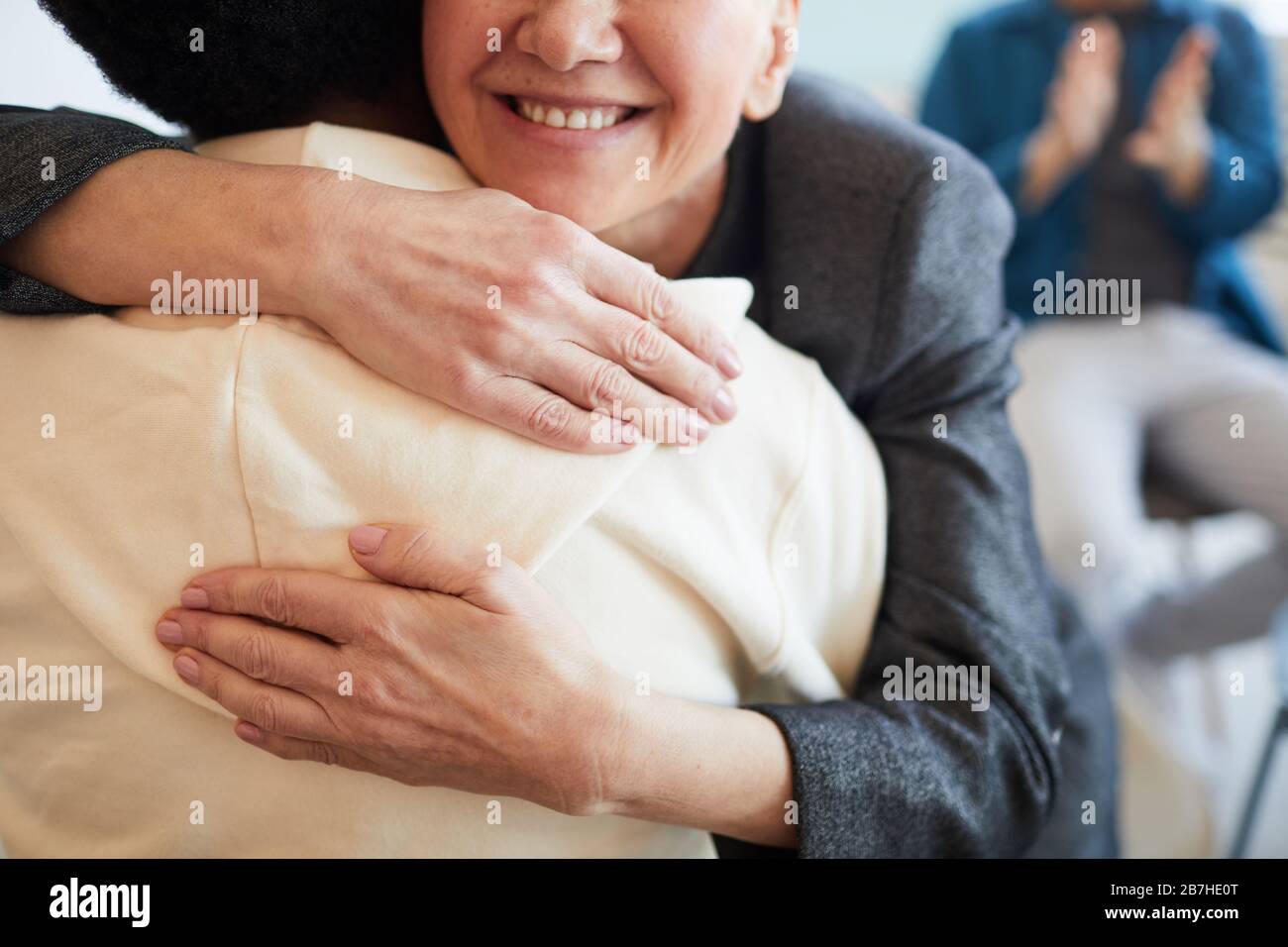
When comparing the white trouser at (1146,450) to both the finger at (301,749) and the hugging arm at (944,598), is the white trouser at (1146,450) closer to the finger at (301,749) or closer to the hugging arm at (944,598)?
the hugging arm at (944,598)

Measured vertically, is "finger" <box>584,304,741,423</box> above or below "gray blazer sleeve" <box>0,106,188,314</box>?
below

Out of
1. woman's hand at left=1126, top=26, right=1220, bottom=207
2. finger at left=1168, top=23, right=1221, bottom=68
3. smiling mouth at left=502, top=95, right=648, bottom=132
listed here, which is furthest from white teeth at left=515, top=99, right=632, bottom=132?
finger at left=1168, top=23, right=1221, bottom=68

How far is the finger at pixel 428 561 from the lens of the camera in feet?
2.52

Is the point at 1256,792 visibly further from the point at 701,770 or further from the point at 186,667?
the point at 186,667

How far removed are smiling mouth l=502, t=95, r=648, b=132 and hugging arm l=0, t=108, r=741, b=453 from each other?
0.10 meters

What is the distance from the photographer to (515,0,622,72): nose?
82 centimetres

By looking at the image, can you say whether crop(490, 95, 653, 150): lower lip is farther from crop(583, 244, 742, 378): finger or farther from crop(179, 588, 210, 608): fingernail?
crop(179, 588, 210, 608): fingernail

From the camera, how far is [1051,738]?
3.36 ft

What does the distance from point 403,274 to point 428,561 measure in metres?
0.21

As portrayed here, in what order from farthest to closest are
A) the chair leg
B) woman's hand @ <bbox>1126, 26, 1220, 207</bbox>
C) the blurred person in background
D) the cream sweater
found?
woman's hand @ <bbox>1126, 26, 1220, 207</bbox>, the blurred person in background, the chair leg, the cream sweater

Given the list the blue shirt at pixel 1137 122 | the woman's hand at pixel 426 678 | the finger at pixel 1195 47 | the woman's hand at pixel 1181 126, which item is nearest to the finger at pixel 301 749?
the woman's hand at pixel 426 678

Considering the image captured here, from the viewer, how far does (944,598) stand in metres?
0.98

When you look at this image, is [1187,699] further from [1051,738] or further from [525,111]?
[525,111]

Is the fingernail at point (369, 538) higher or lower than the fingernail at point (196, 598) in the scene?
higher
